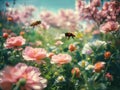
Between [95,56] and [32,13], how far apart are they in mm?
5489

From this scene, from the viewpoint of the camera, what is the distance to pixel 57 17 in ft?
35.6

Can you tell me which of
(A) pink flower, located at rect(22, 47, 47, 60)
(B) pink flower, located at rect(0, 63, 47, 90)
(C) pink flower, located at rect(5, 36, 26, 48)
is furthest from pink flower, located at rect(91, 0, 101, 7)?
(B) pink flower, located at rect(0, 63, 47, 90)

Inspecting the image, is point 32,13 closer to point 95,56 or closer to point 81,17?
point 81,17

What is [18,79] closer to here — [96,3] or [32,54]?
[32,54]

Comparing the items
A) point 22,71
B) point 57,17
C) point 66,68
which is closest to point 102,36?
point 66,68

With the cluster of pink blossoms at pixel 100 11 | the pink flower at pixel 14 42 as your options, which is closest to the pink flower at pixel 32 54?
the pink flower at pixel 14 42

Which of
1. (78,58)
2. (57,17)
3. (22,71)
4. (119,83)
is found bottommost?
(22,71)

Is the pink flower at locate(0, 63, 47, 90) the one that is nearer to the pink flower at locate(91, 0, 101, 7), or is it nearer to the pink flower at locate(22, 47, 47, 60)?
the pink flower at locate(22, 47, 47, 60)

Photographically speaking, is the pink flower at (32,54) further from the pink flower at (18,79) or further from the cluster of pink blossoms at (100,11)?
the cluster of pink blossoms at (100,11)

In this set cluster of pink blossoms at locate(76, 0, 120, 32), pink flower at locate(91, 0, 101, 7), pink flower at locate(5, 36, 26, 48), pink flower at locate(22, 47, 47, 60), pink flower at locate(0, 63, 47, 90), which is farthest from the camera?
pink flower at locate(91, 0, 101, 7)

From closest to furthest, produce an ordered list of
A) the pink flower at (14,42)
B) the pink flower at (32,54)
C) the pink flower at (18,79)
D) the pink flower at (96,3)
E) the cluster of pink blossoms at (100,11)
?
the pink flower at (18,79) → the pink flower at (32,54) → the pink flower at (14,42) → the cluster of pink blossoms at (100,11) → the pink flower at (96,3)

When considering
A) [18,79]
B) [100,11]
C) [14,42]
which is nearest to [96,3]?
[100,11]

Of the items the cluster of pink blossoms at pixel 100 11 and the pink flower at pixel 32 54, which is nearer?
the pink flower at pixel 32 54

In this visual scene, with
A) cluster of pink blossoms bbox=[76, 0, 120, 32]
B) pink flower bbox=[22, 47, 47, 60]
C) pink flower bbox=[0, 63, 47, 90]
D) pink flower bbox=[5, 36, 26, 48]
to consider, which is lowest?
pink flower bbox=[0, 63, 47, 90]
